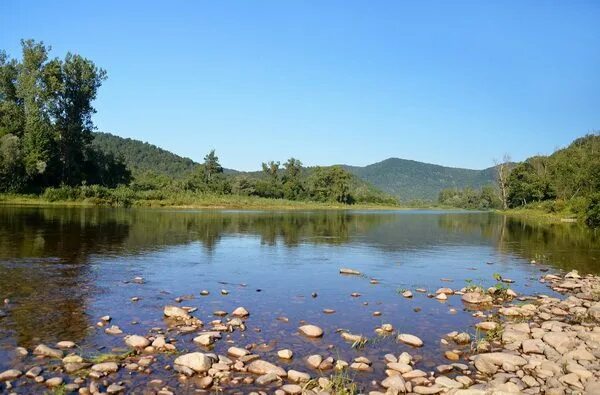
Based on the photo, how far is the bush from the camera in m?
59.3

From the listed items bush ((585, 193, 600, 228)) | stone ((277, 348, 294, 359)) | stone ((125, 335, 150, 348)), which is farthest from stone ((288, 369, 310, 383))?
bush ((585, 193, 600, 228))

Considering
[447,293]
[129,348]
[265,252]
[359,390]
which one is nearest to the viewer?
[359,390]

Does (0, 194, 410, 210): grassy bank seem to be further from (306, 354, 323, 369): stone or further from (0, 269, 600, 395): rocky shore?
(306, 354, 323, 369): stone

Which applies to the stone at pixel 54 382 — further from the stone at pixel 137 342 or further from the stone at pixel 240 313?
the stone at pixel 240 313

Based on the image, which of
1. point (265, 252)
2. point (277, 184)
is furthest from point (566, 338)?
point (277, 184)

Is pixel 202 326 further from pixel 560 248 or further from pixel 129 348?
pixel 560 248

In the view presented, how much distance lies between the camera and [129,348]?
10.8 m

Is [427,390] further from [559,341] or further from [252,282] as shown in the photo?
[252,282]

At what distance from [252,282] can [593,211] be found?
5665 cm

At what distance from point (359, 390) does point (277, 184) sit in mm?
136862

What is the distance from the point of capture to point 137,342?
11.0 m

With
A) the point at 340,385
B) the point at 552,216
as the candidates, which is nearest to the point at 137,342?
the point at 340,385

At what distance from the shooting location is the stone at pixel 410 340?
12.0 meters

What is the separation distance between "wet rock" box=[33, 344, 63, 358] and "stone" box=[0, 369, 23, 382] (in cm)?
93
